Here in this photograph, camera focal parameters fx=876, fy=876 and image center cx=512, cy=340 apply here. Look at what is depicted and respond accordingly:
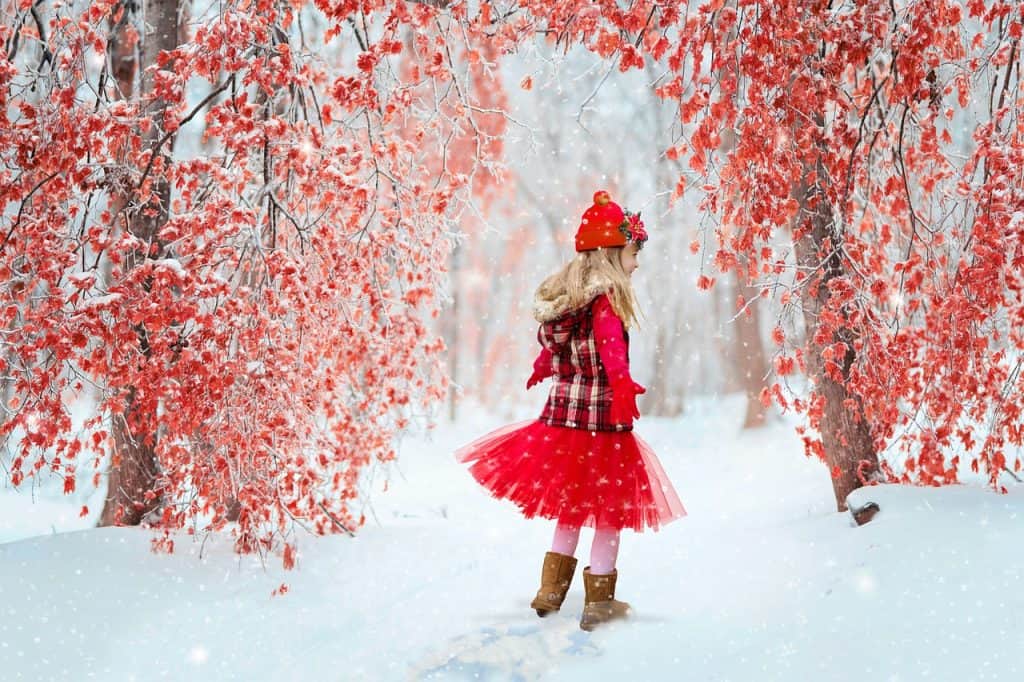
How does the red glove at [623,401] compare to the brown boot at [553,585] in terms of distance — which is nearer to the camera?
the red glove at [623,401]

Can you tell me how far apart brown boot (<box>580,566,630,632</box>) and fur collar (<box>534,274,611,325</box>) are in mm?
1211

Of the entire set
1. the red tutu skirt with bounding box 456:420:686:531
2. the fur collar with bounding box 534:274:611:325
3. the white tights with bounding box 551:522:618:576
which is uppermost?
the fur collar with bounding box 534:274:611:325

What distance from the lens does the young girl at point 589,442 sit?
13.1 ft

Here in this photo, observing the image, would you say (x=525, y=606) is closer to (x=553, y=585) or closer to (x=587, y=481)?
(x=553, y=585)

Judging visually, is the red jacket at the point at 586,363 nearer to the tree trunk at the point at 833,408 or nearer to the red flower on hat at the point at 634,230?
the red flower on hat at the point at 634,230

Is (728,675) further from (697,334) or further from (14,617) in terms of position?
(697,334)

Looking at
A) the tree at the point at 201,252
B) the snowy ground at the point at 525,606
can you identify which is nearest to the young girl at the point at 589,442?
the snowy ground at the point at 525,606

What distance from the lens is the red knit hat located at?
4.21m

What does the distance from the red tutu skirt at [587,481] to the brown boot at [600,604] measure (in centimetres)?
25

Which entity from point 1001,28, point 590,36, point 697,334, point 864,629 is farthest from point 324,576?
point 697,334

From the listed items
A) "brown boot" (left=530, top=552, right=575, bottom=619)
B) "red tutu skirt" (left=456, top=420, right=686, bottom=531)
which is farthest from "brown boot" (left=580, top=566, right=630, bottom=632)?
"red tutu skirt" (left=456, top=420, right=686, bottom=531)

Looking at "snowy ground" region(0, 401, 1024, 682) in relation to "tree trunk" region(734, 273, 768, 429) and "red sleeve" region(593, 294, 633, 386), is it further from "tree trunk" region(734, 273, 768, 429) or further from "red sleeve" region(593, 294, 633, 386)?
"tree trunk" region(734, 273, 768, 429)

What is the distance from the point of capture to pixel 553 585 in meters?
4.16

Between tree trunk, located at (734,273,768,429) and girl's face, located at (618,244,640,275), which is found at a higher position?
girl's face, located at (618,244,640,275)
